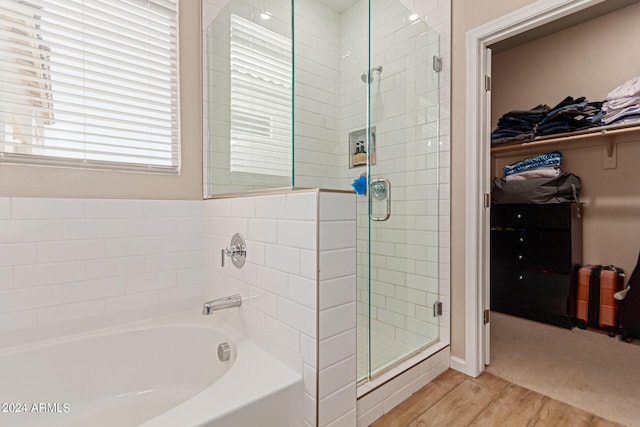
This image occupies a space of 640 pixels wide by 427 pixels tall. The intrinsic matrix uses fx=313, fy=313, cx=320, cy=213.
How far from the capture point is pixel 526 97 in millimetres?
3186

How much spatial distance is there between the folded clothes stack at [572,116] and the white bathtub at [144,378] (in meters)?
2.84

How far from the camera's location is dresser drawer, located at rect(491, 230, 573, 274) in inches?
103

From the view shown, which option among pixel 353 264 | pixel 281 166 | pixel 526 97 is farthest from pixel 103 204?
pixel 526 97

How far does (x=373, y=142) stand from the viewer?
6.15 ft

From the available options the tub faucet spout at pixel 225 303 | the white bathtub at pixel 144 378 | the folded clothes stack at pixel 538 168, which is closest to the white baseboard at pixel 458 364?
the white bathtub at pixel 144 378

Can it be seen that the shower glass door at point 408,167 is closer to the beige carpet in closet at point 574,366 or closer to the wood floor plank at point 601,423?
the beige carpet in closet at point 574,366

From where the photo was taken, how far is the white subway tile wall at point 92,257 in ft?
4.48

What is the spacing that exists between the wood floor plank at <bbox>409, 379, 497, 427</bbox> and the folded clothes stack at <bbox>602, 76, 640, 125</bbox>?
2180mm

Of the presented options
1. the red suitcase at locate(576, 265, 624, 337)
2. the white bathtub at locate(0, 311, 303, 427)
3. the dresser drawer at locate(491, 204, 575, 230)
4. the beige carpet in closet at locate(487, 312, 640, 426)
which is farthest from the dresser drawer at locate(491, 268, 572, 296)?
the white bathtub at locate(0, 311, 303, 427)

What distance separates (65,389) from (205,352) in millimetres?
572

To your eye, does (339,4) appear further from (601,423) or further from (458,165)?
(601,423)

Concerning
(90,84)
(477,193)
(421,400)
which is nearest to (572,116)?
(477,193)

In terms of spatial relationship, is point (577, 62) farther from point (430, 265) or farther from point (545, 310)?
point (430, 265)

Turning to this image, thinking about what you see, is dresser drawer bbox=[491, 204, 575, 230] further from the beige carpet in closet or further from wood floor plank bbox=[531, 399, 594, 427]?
wood floor plank bbox=[531, 399, 594, 427]
